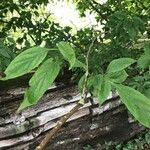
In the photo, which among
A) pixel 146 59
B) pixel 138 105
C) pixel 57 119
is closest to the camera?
pixel 138 105

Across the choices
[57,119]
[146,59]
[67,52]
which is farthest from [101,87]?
[57,119]

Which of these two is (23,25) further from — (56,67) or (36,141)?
(56,67)

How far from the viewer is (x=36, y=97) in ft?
2.43

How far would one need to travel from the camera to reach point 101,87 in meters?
0.89

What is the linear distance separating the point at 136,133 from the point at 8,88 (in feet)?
6.54

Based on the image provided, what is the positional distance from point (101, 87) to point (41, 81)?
0.21 m

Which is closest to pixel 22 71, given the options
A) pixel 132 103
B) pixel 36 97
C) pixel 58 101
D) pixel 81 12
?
pixel 36 97

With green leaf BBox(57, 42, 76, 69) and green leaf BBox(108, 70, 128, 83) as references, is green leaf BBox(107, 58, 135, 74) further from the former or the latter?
green leaf BBox(57, 42, 76, 69)

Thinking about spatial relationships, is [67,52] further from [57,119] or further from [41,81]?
[57,119]

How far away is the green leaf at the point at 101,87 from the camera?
874 millimetres

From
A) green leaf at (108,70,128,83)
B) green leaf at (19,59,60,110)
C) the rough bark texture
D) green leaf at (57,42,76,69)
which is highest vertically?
green leaf at (57,42,76,69)

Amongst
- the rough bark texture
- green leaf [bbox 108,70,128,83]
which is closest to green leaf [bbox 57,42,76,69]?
green leaf [bbox 108,70,128,83]

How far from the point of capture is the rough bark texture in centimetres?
358

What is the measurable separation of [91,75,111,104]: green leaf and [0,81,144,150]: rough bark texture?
2760 millimetres
